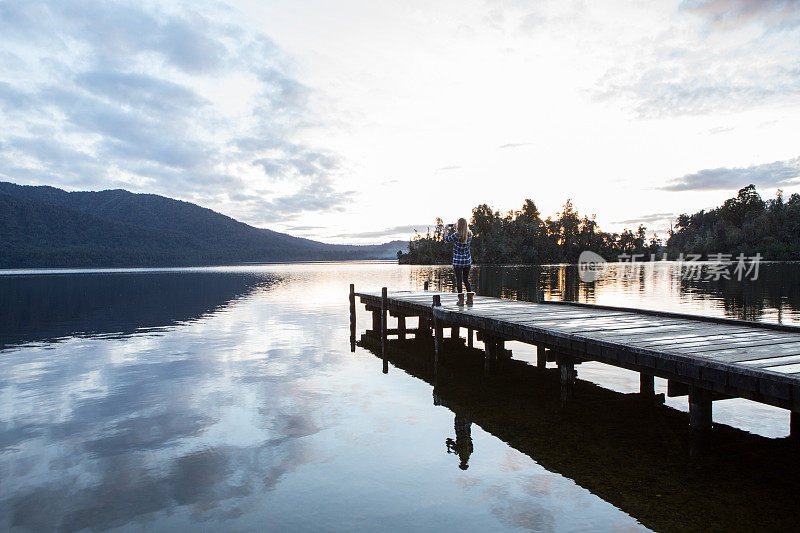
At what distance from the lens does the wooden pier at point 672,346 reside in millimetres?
7289

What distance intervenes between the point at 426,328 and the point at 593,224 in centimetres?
17898

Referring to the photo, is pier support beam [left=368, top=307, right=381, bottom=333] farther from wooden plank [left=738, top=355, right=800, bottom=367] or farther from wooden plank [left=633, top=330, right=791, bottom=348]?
wooden plank [left=738, top=355, right=800, bottom=367]

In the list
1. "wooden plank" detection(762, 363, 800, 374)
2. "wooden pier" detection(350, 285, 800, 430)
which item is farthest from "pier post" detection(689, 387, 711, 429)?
"wooden plank" detection(762, 363, 800, 374)

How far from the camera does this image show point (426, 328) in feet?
82.9

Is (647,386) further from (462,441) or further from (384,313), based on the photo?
(384,313)

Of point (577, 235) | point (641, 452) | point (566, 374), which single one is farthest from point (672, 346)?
point (577, 235)

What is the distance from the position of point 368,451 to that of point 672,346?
5894 millimetres

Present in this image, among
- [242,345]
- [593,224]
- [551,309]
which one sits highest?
[593,224]

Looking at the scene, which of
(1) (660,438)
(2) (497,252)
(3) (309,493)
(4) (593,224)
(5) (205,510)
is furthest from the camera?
(4) (593,224)

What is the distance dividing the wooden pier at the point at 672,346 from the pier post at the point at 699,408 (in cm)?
2

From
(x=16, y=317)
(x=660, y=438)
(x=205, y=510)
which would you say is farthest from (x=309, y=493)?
(x=16, y=317)

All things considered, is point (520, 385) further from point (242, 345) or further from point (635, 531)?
point (242, 345)

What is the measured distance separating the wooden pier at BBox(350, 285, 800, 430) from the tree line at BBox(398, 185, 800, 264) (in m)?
110

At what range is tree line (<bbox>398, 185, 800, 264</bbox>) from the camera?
13100 centimetres
